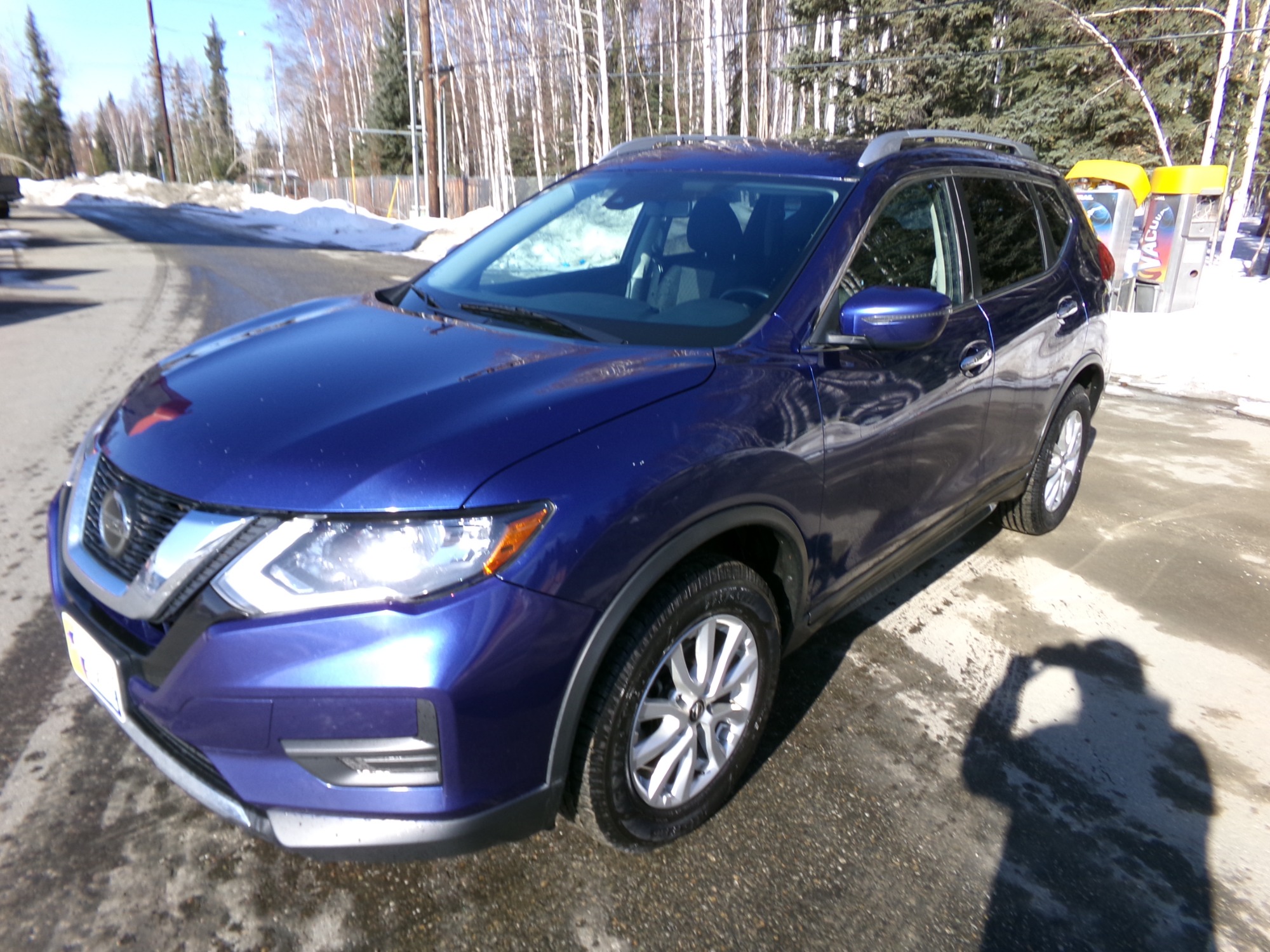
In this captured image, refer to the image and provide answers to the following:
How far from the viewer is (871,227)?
2893 mm

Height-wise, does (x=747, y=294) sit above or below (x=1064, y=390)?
above

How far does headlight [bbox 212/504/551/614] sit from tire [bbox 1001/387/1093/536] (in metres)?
3.35

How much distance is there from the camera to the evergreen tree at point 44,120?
90.6m

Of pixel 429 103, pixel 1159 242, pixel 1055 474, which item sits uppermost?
pixel 429 103

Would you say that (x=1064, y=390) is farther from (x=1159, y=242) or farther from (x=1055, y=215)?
(x=1159, y=242)

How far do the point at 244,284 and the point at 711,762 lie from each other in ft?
39.7

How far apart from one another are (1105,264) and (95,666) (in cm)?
483

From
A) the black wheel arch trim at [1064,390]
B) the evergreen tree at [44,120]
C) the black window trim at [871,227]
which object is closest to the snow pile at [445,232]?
the black wheel arch trim at [1064,390]

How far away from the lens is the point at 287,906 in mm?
2191

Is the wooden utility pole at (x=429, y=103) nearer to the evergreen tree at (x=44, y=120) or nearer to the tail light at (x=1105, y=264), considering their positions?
the tail light at (x=1105, y=264)

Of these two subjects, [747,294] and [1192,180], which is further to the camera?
[1192,180]

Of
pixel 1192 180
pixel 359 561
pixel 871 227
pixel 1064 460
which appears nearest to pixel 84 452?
pixel 359 561

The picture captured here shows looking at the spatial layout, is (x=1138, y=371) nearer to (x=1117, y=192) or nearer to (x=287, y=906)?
(x=1117, y=192)

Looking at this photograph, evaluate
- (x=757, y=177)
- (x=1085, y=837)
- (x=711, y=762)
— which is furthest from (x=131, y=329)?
(x=1085, y=837)
